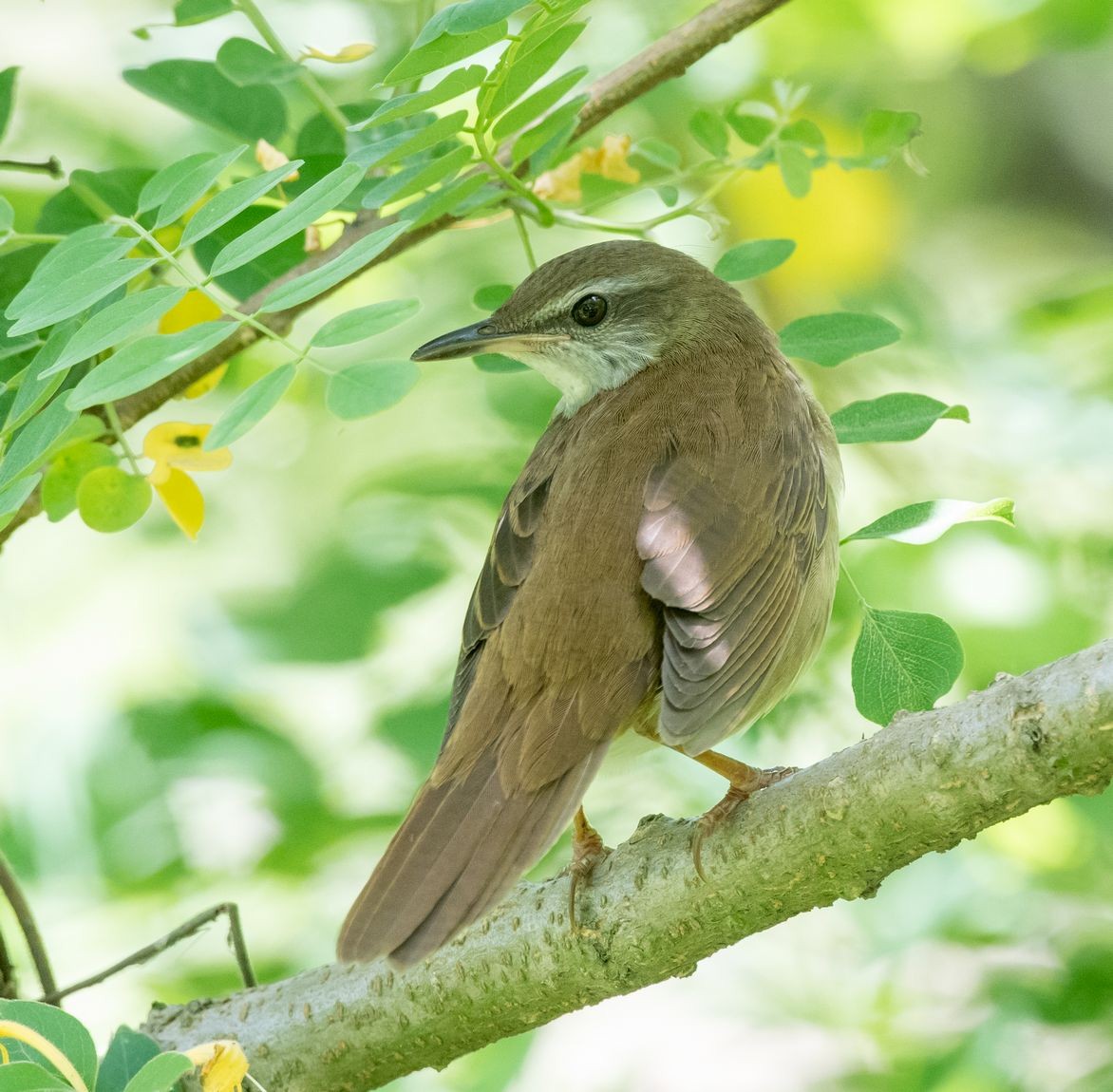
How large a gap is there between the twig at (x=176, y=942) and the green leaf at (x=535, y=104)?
66.4 inches

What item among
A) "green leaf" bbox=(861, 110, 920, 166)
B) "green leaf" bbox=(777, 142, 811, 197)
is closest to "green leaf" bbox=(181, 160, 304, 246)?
"green leaf" bbox=(777, 142, 811, 197)

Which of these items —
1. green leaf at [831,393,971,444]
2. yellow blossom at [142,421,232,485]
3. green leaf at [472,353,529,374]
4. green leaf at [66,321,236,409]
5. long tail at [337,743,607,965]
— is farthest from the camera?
green leaf at [472,353,529,374]

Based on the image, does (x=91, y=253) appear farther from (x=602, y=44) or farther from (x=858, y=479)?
(x=858, y=479)

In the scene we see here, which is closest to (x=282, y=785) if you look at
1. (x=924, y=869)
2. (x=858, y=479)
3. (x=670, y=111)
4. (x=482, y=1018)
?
(x=482, y=1018)

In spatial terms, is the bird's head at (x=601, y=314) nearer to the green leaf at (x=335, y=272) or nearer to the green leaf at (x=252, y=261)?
the green leaf at (x=252, y=261)

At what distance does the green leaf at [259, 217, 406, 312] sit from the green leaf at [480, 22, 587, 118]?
49 centimetres

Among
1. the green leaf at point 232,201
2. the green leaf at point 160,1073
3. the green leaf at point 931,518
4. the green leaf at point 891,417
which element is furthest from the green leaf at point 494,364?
the green leaf at point 160,1073

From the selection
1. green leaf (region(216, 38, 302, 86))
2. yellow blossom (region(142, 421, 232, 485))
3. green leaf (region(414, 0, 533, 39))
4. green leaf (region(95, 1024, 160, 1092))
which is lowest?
green leaf (region(95, 1024, 160, 1092))

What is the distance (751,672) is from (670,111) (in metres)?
2.20

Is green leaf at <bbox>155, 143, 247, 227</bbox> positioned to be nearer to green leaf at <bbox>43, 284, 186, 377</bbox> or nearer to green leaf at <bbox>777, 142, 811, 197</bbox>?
green leaf at <bbox>43, 284, 186, 377</bbox>

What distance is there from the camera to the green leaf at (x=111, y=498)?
9.45 ft

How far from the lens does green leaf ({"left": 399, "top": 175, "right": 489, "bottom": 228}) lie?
284 centimetres

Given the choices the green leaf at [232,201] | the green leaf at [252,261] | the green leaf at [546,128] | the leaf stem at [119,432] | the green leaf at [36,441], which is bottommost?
the leaf stem at [119,432]

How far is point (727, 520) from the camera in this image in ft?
10.7
